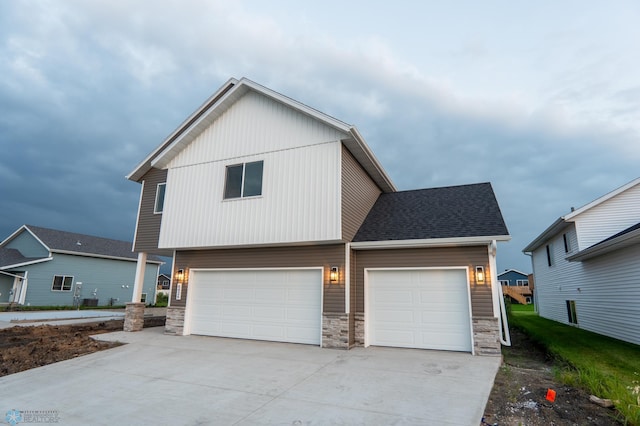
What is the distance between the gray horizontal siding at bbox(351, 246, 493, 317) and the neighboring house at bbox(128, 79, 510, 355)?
27mm

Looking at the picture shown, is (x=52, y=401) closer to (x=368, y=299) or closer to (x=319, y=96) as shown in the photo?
(x=368, y=299)

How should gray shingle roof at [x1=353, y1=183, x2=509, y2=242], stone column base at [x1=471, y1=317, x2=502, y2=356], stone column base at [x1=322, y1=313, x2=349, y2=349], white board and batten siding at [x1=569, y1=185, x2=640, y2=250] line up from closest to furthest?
stone column base at [x1=471, y1=317, x2=502, y2=356] → stone column base at [x1=322, y1=313, x2=349, y2=349] → gray shingle roof at [x1=353, y1=183, x2=509, y2=242] → white board and batten siding at [x1=569, y1=185, x2=640, y2=250]

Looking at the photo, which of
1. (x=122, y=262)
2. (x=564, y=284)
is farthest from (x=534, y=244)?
(x=122, y=262)

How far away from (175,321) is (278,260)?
4.39m

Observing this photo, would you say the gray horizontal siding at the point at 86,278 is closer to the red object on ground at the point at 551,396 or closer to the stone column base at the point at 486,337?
the stone column base at the point at 486,337

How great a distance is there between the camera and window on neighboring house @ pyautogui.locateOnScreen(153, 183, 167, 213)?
1225 centimetres

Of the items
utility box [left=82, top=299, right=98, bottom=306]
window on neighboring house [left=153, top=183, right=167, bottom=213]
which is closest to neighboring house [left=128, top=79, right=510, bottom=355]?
window on neighboring house [left=153, top=183, right=167, bottom=213]

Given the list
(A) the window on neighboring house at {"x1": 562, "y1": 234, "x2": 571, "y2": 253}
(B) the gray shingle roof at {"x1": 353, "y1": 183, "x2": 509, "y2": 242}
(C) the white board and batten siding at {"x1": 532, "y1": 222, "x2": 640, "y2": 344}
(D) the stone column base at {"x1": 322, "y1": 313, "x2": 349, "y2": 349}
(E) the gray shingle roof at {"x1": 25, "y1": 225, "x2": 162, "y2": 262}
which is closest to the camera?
(D) the stone column base at {"x1": 322, "y1": 313, "x2": 349, "y2": 349}

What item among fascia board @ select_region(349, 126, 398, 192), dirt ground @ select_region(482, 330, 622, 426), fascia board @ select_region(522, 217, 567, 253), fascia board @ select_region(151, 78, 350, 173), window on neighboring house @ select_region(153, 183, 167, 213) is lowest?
dirt ground @ select_region(482, 330, 622, 426)

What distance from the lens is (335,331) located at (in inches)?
340

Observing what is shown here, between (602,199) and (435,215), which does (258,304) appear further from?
(602,199)

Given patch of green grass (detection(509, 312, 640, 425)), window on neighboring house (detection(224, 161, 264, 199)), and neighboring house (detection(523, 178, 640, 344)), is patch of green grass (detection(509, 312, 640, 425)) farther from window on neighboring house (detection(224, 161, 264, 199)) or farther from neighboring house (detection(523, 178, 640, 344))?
window on neighboring house (detection(224, 161, 264, 199))

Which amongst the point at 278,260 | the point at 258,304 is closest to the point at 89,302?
the point at 258,304

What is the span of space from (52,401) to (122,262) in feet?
83.2
